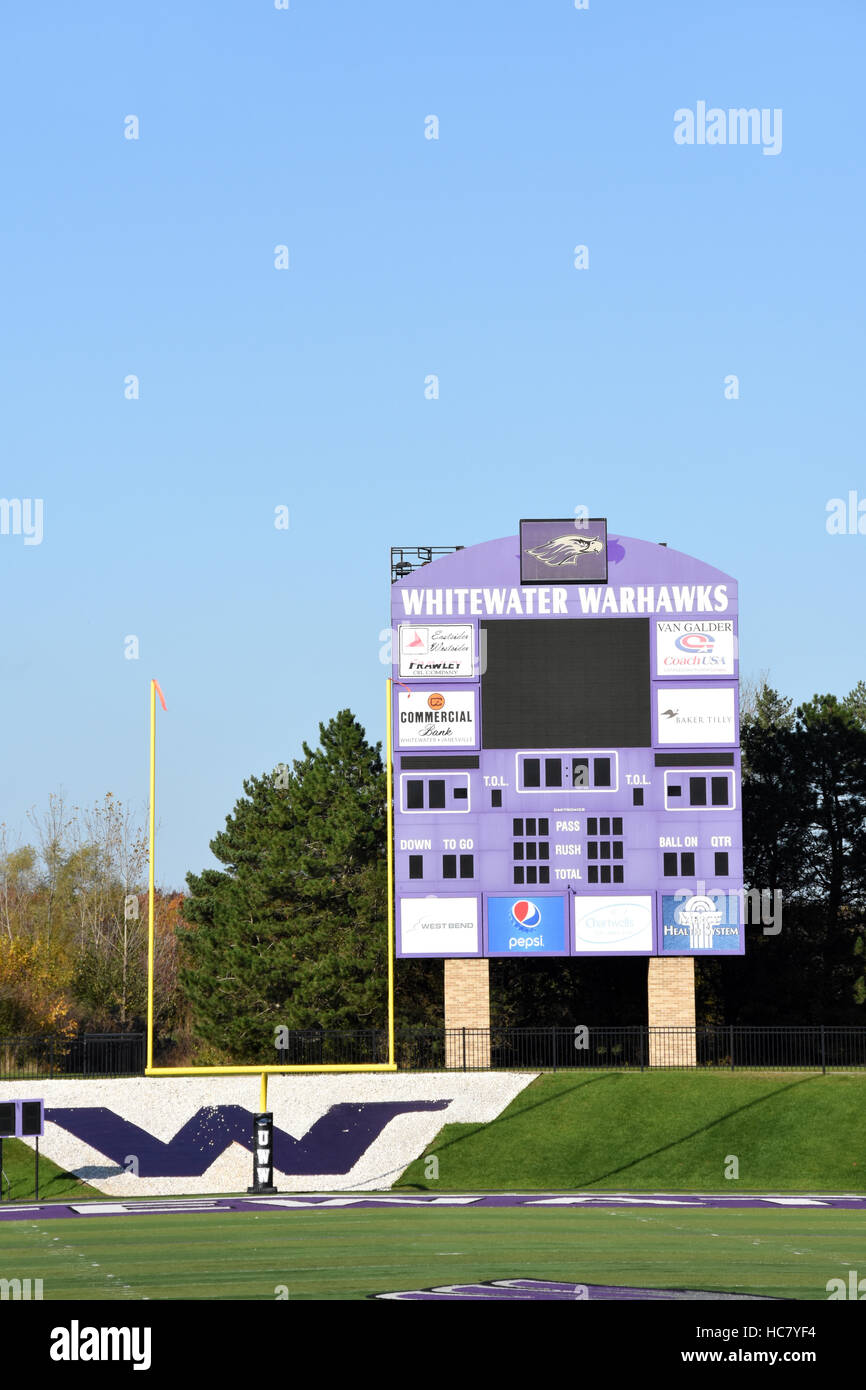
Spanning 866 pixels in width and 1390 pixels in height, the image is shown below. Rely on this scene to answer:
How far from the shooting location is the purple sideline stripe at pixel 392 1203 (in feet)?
84.3

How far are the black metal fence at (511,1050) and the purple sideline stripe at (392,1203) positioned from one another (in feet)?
32.6

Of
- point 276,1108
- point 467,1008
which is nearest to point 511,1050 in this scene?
point 467,1008

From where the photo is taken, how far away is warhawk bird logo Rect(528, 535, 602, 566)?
131 ft

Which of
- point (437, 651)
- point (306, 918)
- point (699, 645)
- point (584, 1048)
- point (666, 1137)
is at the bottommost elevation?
point (666, 1137)

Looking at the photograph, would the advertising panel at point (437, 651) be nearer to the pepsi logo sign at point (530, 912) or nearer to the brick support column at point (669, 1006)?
the pepsi logo sign at point (530, 912)

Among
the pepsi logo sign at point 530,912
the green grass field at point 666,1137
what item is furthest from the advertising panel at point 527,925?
the green grass field at point 666,1137

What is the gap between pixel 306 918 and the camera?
51250mm

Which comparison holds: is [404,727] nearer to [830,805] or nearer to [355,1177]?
[355,1177]

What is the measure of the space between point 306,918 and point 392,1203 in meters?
25.1

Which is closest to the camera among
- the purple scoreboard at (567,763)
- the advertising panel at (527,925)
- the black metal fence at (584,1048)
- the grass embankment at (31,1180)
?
the grass embankment at (31,1180)

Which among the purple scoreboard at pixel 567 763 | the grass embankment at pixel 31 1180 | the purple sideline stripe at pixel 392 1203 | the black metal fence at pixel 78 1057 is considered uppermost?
the purple scoreboard at pixel 567 763

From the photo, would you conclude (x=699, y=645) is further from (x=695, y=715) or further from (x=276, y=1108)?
(x=276, y=1108)

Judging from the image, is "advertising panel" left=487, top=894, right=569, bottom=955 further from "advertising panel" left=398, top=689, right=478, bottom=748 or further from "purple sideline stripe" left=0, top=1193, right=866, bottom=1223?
"purple sideline stripe" left=0, top=1193, right=866, bottom=1223
